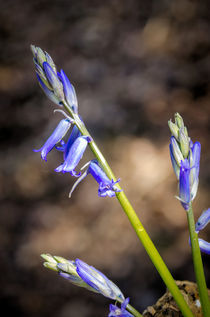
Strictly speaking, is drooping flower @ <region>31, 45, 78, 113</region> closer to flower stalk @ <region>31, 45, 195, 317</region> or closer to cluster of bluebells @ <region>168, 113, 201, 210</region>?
flower stalk @ <region>31, 45, 195, 317</region>

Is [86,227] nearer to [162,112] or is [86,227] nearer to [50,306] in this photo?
[50,306]

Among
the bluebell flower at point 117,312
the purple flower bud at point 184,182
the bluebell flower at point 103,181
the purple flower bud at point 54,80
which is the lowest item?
the bluebell flower at point 117,312

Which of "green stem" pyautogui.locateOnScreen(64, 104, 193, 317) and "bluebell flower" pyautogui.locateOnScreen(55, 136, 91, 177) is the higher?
"bluebell flower" pyautogui.locateOnScreen(55, 136, 91, 177)

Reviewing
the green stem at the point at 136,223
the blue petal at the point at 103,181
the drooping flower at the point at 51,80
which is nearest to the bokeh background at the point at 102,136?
the green stem at the point at 136,223

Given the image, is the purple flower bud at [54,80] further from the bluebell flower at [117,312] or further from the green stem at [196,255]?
the bluebell flower at [117,312]

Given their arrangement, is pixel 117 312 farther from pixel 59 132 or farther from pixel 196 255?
pixel 59 132

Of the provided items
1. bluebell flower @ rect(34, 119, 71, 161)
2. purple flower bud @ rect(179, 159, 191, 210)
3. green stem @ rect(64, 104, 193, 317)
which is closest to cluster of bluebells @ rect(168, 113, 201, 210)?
purple flower bud @ rect(179, 159, 191, 210)

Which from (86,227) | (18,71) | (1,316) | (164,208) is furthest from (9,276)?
(18,71)
